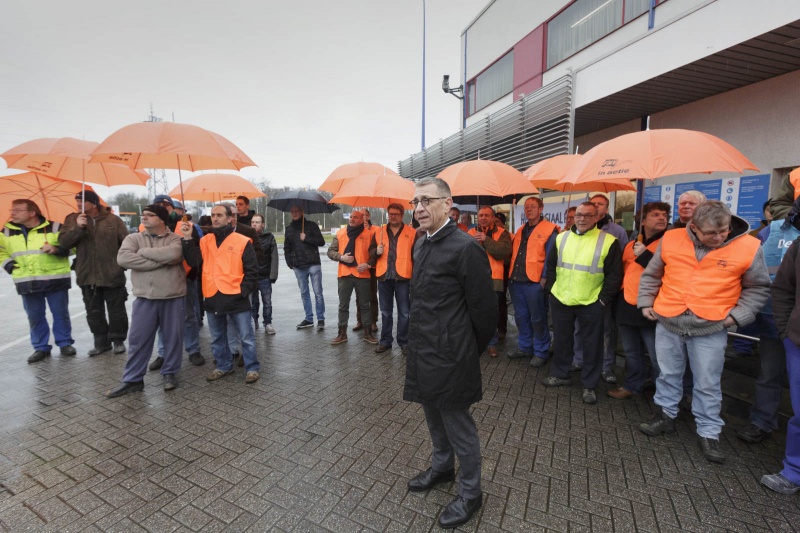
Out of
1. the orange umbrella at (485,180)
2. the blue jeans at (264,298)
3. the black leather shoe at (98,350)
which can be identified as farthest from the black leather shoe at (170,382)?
the orange umbrella at (485,180)

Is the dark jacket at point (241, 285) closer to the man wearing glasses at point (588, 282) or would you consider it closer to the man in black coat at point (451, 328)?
the man in black coat at point (451, 328)

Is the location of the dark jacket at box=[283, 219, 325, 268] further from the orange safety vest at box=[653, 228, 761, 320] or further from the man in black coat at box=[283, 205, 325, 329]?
the orange safety vest at box=[653, 228, 761, 320]

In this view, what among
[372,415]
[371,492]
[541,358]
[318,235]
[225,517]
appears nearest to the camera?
[225,517]

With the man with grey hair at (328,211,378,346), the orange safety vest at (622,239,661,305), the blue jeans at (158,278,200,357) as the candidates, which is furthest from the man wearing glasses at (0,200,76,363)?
the orange safety vest at (622,239,661,305)

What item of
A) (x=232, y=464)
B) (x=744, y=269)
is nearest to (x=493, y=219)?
(x=744, y=269)

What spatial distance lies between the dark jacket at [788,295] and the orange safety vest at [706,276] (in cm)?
19

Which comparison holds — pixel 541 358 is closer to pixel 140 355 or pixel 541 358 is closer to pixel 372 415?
pixel 372 415

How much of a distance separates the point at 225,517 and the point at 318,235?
4.76m

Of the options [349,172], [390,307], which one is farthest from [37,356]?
[349,172]

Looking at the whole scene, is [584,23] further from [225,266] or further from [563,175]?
[225,266]

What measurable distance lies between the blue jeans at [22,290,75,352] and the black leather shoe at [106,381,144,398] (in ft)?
6.93

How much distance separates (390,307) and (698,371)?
3599 mm

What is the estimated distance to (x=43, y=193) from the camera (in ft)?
17.4

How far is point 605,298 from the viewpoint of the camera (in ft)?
12.7
